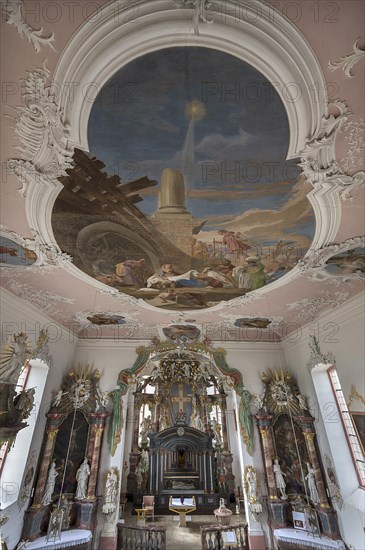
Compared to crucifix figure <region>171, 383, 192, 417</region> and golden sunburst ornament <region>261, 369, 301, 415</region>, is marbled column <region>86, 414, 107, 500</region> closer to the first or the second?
golden sunburst ornament <region>261, 369, 301, 415</region>

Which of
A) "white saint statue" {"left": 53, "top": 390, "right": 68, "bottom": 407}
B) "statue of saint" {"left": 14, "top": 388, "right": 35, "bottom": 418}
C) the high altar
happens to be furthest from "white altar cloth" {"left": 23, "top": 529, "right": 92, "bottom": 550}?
the high altar

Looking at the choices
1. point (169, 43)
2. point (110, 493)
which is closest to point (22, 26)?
point (169, 43)

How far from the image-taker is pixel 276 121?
397cm

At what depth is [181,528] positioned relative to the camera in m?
13.4

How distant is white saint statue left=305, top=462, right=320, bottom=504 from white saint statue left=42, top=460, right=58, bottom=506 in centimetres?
913

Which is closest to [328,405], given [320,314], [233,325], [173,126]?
[320,314]

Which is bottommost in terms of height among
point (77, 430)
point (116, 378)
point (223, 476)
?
point (223, 476)

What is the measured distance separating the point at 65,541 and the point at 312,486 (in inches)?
334

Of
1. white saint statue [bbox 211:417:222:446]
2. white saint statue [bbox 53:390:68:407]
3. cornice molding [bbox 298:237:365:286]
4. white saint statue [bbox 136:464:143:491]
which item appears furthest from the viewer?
white saint statue [bbox 211:417:222:446]

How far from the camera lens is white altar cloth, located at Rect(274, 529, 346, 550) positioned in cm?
895

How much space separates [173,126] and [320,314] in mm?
8585

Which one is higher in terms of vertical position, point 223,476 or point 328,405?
point 328,405

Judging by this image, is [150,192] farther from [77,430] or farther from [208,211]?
[77,430]

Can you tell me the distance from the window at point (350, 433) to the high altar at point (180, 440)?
5.67 meters
